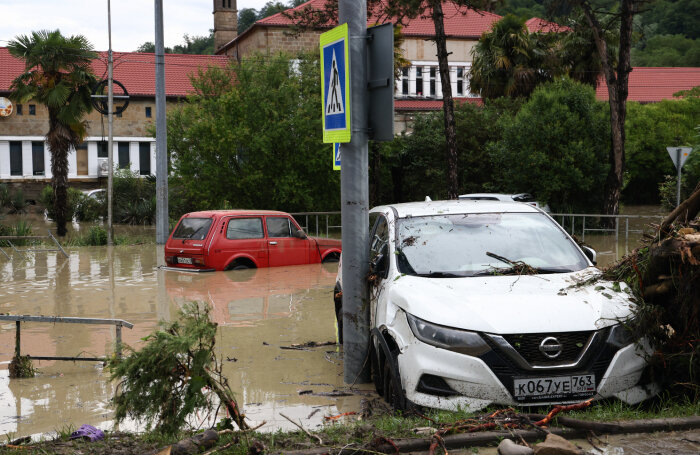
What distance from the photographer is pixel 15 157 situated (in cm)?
5528

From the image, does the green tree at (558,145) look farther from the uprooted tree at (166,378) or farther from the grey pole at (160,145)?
the uprooted tree at (166,378)

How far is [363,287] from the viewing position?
7496mm

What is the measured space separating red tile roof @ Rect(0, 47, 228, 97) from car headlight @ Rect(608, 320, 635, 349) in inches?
2012

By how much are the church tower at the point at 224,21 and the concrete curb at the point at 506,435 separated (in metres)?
60.5

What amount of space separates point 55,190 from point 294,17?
551 inches

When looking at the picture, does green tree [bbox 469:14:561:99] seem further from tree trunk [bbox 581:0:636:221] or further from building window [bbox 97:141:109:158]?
building window [bbox 97:141:109:158]

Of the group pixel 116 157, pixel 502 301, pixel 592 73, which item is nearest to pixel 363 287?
pixel 502 301

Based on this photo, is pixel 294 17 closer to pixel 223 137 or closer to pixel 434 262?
pixel 223 137

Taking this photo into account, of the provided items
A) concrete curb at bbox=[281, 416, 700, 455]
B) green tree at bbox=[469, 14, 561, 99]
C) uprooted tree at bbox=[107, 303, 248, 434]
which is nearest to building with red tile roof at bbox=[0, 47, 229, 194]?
green tree at bbox=[469, 14, 561, 99]

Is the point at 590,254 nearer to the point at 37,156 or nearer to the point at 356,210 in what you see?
the point at 356,210

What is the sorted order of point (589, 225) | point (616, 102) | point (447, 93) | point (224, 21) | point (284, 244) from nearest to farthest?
point (284, 244), point (589, 225), point (447, 93), point (616, 102), point (224, 21)

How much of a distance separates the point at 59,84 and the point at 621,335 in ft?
109

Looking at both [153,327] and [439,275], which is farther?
[153,327]

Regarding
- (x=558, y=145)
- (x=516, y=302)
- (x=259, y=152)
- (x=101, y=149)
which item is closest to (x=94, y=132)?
(x=101, y=149)
